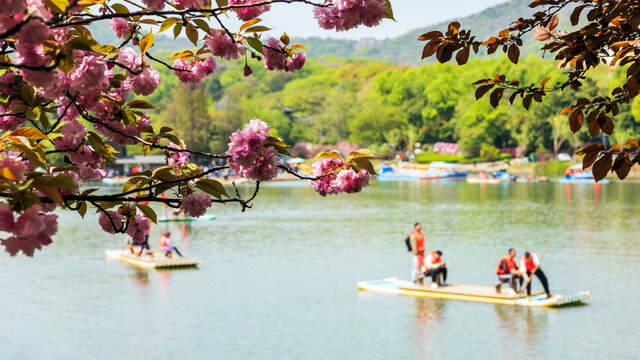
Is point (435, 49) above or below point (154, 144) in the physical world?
above

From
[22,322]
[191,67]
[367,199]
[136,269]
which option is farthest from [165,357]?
[367,199]

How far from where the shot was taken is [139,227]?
5.14 meters

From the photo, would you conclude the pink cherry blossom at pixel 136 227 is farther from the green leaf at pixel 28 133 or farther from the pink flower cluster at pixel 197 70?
the green leaf at pixel 28 133

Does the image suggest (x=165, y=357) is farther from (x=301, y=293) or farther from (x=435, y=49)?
(x=435, y=49)

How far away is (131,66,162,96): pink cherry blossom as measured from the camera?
4805 mm

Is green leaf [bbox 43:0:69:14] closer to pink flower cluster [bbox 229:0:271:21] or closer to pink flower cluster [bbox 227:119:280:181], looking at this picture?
pink flower cluster [bbox 227:119:280:181]

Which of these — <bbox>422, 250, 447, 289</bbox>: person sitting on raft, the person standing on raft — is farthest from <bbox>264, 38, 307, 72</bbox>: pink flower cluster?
<bbox>422, 250, 447, 289</bbox>: person sitting on raft

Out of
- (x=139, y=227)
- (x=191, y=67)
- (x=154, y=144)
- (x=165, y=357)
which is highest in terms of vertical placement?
(x=191, y=67)

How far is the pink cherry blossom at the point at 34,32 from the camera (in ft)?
10.7

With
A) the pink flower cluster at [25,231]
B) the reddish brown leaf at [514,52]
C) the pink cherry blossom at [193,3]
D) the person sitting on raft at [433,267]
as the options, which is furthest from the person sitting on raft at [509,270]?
the pink flower cluster at [25,231]

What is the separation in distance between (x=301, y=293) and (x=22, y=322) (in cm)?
905

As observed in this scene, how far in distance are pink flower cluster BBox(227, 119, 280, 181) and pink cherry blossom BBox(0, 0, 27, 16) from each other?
128 cm

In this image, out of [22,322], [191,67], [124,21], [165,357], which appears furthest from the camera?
[22,322]

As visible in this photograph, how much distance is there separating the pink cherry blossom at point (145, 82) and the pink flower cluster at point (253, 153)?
0.76 m
